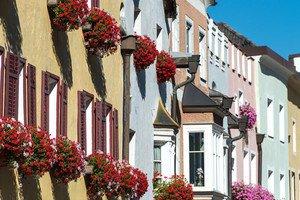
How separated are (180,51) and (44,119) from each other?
640 inches

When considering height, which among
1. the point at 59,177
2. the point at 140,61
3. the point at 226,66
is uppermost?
the point at 226,66

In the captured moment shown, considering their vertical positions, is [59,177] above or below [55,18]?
below

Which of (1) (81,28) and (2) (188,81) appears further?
(2) (188,81)

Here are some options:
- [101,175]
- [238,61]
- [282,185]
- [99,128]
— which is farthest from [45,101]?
[282,185]

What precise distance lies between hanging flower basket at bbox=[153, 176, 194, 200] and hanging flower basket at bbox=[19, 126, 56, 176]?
11886 mm

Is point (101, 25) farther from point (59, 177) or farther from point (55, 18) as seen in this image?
point (59, 177)

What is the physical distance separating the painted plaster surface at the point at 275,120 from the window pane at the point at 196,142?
12.2m

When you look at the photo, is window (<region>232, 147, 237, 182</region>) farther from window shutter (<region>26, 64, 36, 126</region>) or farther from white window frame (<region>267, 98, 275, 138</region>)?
window shutter (<region>26, 64, 36, 126</region>)

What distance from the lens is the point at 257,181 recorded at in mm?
45156

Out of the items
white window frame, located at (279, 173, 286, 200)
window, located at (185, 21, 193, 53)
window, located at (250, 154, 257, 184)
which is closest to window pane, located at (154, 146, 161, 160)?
window, located at (185, 21, 193, 53)

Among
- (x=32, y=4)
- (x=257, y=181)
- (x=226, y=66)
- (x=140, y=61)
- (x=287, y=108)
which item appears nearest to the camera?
(x=32, y=4)

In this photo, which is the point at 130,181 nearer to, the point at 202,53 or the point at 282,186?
the point at 202,53

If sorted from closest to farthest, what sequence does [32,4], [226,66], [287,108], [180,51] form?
[32,4] < [180,51] < [226,66] < [287,108]

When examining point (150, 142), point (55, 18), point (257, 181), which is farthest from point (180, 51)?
point (55, 18)
